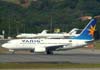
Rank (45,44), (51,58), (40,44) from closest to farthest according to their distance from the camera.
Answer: (51,58) → (40,44) → (45,44)

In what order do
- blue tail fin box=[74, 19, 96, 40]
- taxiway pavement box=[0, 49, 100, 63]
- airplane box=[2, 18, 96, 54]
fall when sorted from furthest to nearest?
blue tail fin box=[74, 19, 96, 40], airplane box=[2, 18, 96, 54], taxiway pavement box=[0, 49, 100, 63]

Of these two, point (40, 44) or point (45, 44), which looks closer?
point (40, 44)

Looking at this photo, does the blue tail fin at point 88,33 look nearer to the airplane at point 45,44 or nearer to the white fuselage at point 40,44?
the airplane at point 45,44

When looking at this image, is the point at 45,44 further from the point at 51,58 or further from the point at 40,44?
the point at 51,58

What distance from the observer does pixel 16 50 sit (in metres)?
82.6

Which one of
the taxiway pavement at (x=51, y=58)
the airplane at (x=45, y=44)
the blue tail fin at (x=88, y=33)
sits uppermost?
the blue tail fin at (x=88, y=33)

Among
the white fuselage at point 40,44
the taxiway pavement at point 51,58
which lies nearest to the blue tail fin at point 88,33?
the white fuselage at point 40,44

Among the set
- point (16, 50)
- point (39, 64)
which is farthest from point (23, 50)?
point (39, 64)

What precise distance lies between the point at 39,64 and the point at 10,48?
27.3m

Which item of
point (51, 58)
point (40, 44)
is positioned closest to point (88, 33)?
point (40, 44)

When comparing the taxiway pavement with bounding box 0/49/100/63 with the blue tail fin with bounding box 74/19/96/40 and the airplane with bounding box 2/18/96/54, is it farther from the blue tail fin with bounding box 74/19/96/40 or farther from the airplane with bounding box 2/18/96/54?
the blue tail fin with bounding box 74/19/96/40

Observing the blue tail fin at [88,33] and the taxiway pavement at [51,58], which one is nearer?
the taxiway pavement at [51,58]

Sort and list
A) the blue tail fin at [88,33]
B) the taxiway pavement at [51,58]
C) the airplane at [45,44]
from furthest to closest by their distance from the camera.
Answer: the blue tail fin at [88,33] < the airplane at [45,44] < the taxiway pavement at [51,58]

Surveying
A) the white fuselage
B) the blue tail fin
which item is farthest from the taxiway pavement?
the blue tail fin
